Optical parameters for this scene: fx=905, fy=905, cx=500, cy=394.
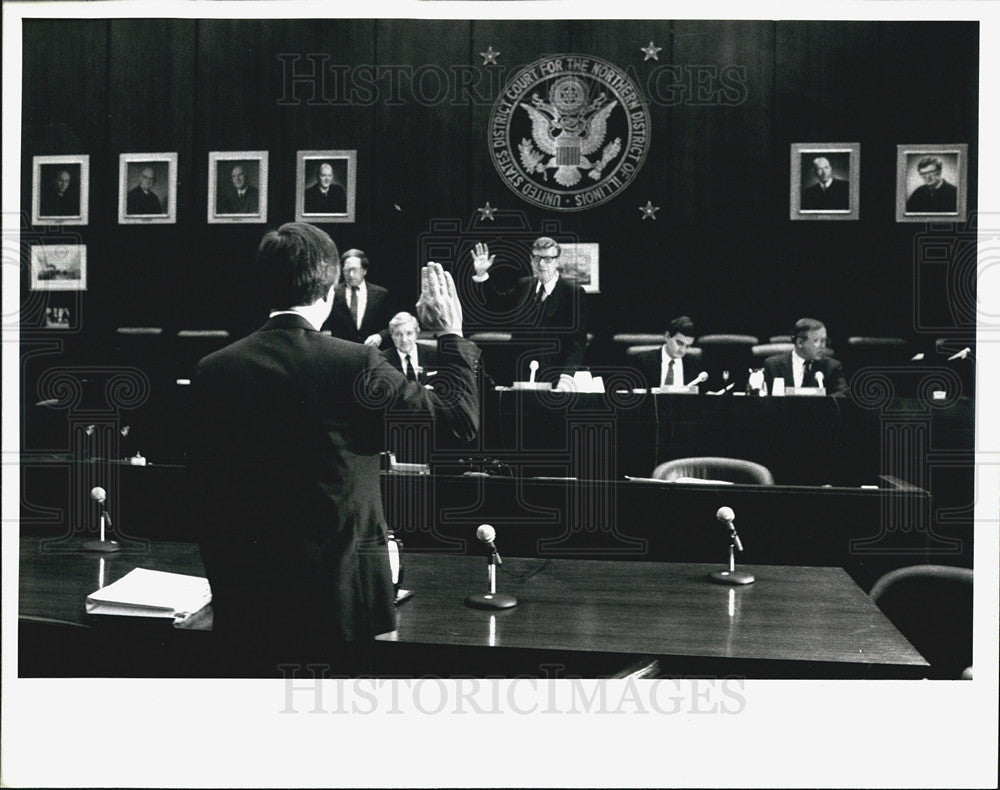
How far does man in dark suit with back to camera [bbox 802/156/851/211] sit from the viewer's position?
246 inches

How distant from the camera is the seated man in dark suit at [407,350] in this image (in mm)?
5723

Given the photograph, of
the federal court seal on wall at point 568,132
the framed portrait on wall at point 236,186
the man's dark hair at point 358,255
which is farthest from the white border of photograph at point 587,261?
the framed portrait on wall at point 236,186

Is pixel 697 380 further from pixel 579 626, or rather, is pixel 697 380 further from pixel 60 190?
pixel 60 190

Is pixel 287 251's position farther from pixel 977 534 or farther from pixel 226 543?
pixel 977 534

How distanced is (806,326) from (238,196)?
→ 4.19 meters

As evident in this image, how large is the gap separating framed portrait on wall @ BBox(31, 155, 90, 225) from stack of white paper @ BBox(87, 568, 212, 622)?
3.78ft

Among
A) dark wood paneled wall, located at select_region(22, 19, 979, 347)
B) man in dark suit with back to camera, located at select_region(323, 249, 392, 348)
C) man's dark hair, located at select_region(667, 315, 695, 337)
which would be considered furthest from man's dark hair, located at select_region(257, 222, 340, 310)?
man's dark hair, located at select_region(667, 315, 695, 337)

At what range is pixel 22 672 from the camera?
8.25 feet

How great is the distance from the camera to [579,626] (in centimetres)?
234

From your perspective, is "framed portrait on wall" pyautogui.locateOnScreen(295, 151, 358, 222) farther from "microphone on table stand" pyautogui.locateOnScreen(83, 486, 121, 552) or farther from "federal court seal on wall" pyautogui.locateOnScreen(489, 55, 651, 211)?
"microphone on table stand" pyautogui.locateOnScreen(83, 486, 121, 552)

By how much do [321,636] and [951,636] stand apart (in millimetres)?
1715

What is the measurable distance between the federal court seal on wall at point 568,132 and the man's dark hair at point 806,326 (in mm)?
1630

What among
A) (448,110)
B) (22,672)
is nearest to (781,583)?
(22,672)

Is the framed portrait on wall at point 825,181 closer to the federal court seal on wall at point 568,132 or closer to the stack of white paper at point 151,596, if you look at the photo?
the federal court seal on wall at point 568,132
